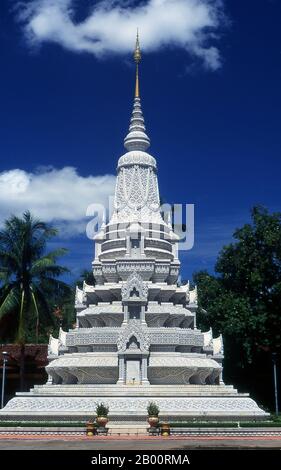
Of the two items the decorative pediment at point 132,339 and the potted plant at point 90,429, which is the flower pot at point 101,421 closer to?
the potted plant at point 90,429

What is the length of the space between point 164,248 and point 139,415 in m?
14.8

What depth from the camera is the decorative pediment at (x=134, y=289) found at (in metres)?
37.1

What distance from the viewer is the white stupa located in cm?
3194

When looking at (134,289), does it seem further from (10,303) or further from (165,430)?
(165,430)

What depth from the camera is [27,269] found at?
138ft

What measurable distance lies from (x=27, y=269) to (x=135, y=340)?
10901mm

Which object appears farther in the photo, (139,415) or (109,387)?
(109,387)

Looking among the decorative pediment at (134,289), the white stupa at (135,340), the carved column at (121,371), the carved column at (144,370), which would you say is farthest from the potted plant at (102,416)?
the decorative pediment at (134,289)

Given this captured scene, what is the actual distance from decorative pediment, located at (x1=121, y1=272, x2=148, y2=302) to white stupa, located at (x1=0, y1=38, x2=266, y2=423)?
6 centimetres

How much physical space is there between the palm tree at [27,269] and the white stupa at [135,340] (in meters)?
2.46

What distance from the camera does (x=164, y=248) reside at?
140 feet
